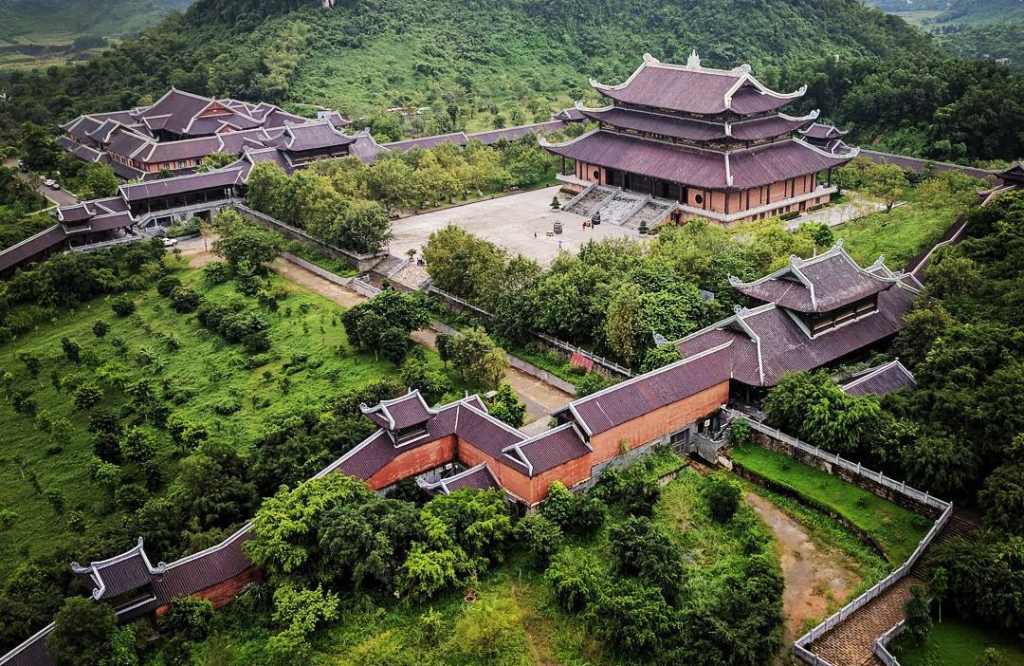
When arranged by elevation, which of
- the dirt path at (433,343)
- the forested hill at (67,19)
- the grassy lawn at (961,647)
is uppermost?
the forested hill at (67,19)

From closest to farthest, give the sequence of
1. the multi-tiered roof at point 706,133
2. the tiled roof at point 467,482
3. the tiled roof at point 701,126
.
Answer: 1. the tiled roof at point 467,482
2. the multi-tiered roof at point 706,133
3. the tiled roof at point 701,126

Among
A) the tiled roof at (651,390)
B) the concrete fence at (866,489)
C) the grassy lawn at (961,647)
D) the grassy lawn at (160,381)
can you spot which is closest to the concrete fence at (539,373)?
the grassy lawn at (160,381)

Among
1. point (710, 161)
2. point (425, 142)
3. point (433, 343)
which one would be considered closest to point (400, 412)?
point (433, 343)

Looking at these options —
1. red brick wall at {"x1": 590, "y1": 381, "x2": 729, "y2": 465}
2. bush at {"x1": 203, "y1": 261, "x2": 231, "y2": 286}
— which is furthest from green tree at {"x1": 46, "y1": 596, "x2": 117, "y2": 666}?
bush at {"x1": 203, "y1": 261, "x2": 231, "y2": 286}

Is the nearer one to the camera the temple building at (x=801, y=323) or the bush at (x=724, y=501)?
the bush at (x=724, y=501)

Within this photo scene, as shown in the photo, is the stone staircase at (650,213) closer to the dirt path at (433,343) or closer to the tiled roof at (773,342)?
the dirt path at (433,343)

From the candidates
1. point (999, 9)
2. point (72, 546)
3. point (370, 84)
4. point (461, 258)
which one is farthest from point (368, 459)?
point (999, 9)

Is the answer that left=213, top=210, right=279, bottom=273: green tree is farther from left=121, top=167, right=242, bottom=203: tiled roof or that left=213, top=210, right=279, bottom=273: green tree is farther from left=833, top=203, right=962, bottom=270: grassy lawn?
left=833, top=203, right=962, bottom=270: grassy lawn

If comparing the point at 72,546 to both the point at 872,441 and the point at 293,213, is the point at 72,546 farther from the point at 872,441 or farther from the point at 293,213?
the point at 293,213
